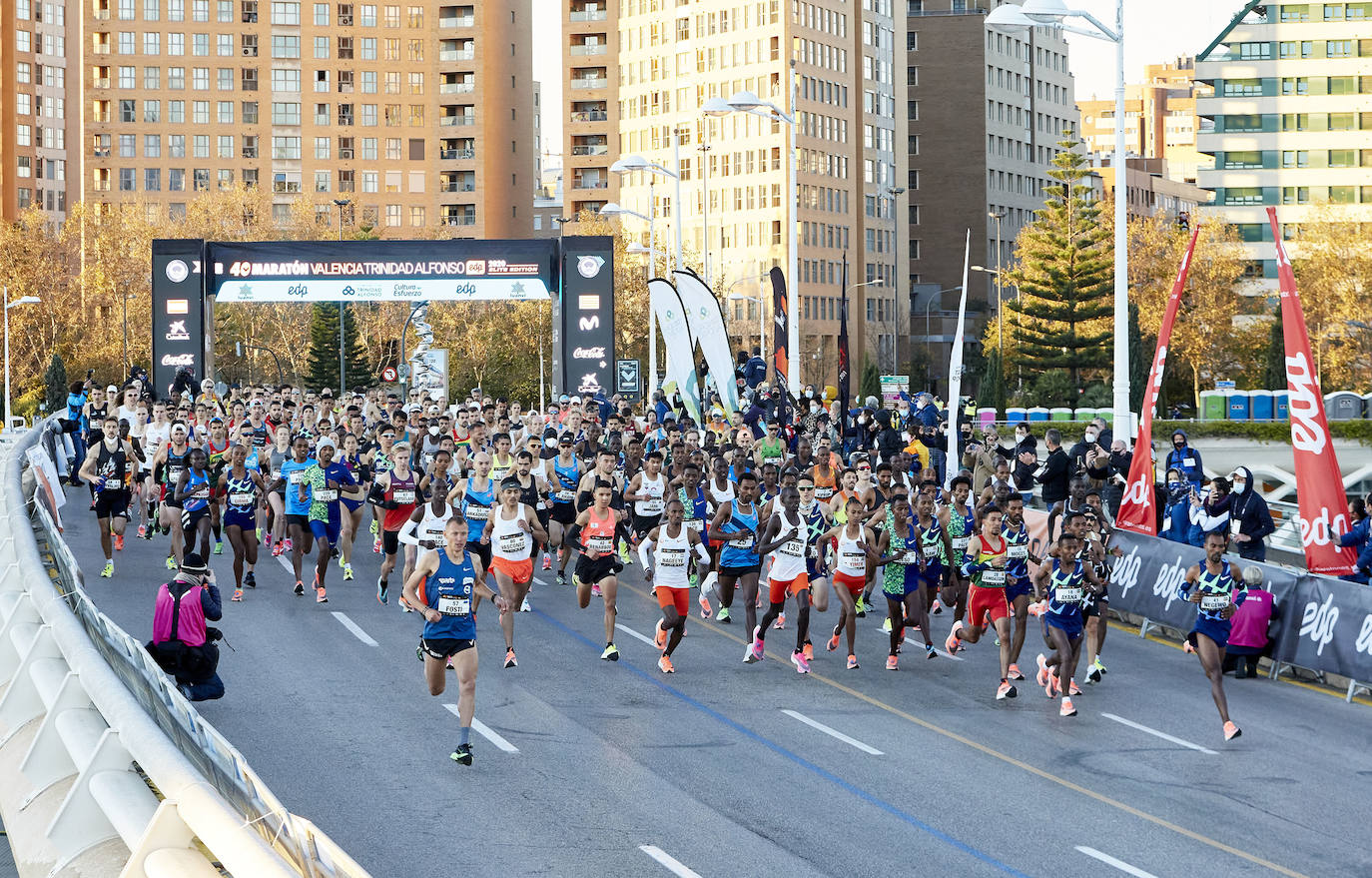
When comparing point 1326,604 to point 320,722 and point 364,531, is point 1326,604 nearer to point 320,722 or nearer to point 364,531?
point 320,722

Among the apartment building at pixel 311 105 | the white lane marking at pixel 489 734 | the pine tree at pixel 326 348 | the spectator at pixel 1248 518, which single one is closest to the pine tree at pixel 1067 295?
the pine tree at pixel 326 348

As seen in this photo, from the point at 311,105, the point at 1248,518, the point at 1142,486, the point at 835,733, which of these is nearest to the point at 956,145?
the point at 311,105

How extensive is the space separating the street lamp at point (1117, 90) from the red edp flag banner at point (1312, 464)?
239 inches

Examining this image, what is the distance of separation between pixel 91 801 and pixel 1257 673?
1518 cm

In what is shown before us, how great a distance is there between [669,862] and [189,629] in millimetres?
4742

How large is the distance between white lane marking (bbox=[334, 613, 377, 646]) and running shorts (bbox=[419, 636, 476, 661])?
17.6ft

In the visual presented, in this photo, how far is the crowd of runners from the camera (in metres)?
16.6

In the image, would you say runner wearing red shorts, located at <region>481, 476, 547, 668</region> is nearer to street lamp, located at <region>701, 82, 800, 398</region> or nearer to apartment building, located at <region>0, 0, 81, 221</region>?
street lamp, located at <region>701, 82, 800, 398</region>

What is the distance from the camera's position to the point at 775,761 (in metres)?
14.1

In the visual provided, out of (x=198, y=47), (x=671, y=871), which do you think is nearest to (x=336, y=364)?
(x=198, y=47)

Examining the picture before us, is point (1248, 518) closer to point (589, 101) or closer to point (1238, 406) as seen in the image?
point (1238, 406)

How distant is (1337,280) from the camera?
76.1 metres

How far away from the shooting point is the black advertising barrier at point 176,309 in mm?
43469

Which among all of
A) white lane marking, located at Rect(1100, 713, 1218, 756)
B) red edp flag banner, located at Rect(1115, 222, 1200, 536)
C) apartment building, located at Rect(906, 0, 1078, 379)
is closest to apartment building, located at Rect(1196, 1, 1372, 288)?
apartment building, located at Rect(906, 0, 1078, 379)
